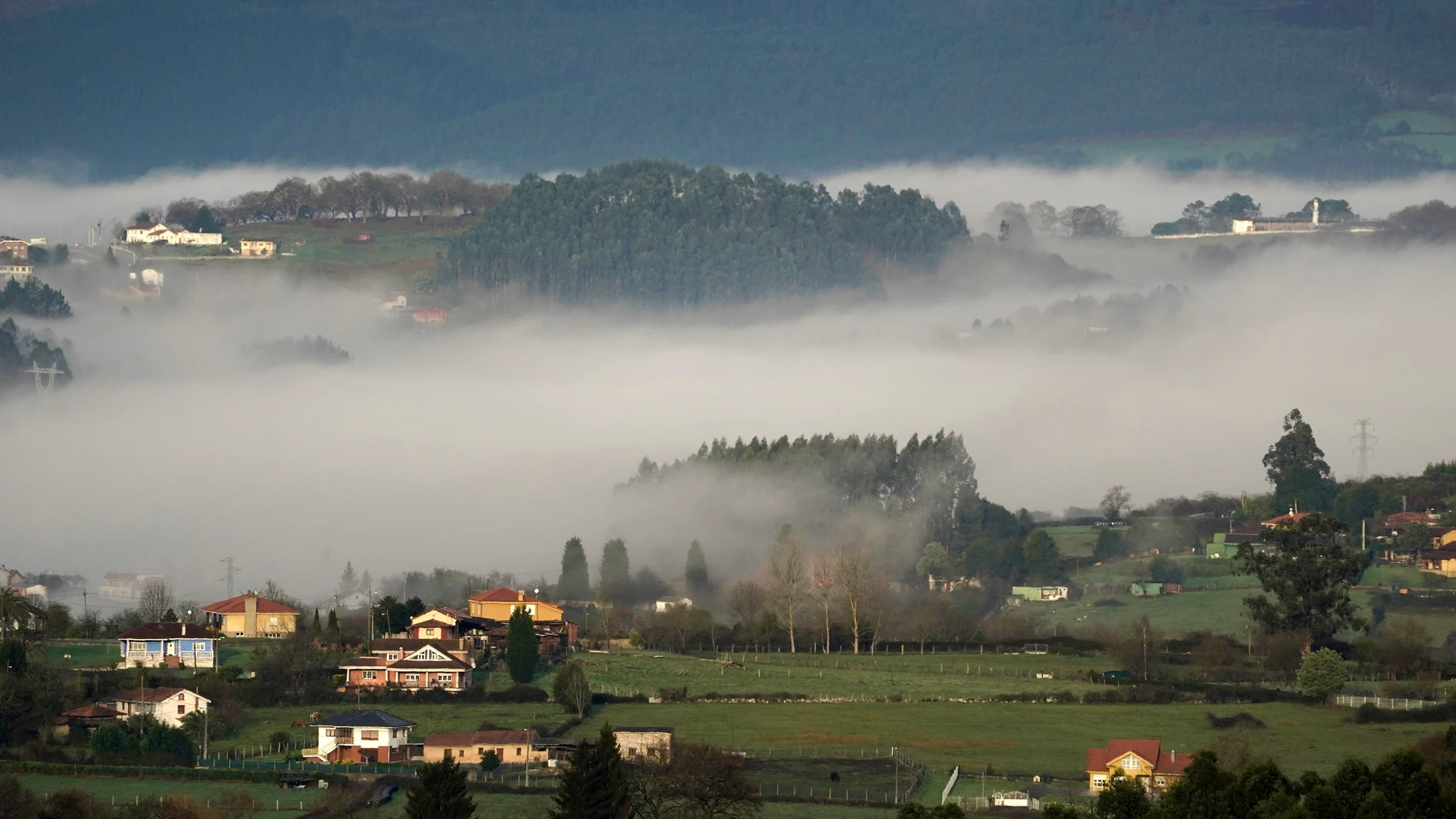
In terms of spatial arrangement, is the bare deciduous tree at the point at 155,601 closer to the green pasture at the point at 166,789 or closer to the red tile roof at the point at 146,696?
the red tile roof at the point at 146,696

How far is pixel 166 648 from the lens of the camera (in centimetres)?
9219

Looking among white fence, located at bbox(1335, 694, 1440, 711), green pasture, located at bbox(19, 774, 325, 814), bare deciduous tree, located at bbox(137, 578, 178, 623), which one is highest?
bare deciduous tree, located at bbox(137, 578, 178, 623)

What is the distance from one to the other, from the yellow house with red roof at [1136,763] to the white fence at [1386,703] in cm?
1179

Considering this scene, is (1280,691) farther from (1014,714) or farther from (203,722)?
(203,722)

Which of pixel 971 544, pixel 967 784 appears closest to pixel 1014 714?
pixel 967 784

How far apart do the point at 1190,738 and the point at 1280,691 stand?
31.7 feet

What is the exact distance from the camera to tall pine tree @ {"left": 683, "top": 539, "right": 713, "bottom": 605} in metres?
124

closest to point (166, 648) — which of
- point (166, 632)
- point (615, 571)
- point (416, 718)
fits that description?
point (166, 632)

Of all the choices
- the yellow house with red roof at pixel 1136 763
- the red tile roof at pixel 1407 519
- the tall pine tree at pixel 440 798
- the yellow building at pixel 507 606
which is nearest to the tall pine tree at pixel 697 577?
the yellow building at pixel 507 606

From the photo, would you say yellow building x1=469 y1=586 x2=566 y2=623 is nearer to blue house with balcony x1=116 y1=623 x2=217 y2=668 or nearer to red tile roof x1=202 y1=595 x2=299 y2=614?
red tile roof x1=202 y1=595 x2=299 y2=614

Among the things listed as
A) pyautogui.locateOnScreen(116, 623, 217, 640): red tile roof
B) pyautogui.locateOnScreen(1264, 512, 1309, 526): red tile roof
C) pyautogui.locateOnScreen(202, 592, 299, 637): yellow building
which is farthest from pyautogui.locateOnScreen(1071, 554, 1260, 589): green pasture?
pyautogui.locateOnScreen(116, 623, 217, 640): red tile roof

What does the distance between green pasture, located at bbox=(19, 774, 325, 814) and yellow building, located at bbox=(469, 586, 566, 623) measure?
30.6 meters

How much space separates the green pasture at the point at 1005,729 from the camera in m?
80.1

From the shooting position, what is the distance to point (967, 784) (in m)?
76.5
